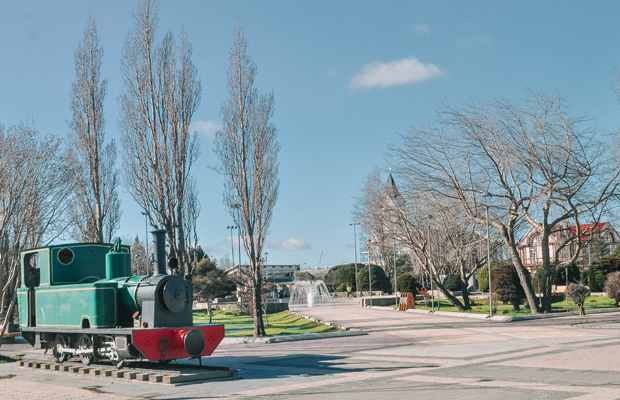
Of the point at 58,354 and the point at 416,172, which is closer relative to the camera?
the point at 58,354

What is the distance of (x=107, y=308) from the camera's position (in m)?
14.5

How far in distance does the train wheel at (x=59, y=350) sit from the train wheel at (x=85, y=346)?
939mm

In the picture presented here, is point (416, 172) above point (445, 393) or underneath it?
above

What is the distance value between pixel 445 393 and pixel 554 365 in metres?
4.51

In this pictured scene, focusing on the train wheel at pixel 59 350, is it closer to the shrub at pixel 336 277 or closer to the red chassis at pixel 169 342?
the red chassis at pixel 169 342

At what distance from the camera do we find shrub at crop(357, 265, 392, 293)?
194 ft

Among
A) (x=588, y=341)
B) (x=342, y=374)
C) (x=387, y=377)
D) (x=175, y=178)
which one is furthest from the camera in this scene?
(x=175, y=178)

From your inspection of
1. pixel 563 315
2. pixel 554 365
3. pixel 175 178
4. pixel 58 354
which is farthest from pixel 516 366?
pixel 563 315

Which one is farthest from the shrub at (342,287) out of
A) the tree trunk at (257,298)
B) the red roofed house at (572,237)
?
the tree trunk at (257,298)

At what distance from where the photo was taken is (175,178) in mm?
23531

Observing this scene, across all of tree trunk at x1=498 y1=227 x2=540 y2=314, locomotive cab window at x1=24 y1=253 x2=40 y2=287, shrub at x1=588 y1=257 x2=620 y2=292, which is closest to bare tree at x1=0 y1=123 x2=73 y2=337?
locomotive cab window at x1=24 y1=253 x2=40 y2=287

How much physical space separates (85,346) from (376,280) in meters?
46.7

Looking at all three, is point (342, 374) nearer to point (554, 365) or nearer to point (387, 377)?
point (387, 377)

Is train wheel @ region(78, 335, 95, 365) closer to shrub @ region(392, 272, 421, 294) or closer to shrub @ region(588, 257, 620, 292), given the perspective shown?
shrub @ region(392, 272, 421, 294)
